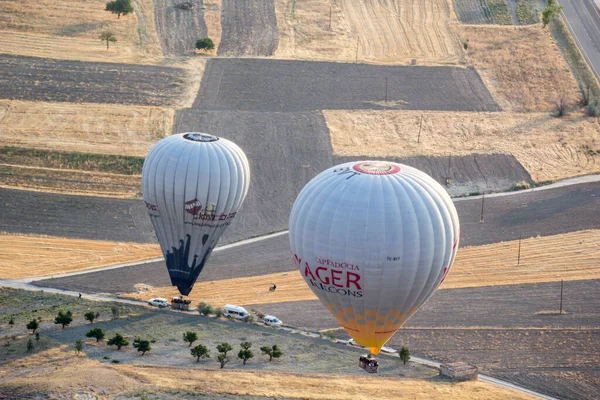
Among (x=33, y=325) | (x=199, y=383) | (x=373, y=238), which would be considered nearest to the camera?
(x=373, y=238)

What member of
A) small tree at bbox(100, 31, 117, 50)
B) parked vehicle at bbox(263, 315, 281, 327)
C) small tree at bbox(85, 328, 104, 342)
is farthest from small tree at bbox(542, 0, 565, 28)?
small tree at bbox(85, 328, 104, 342)

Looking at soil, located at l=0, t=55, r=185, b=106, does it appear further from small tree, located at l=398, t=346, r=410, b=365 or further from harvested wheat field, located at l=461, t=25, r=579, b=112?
small tree, located at l=398, t=346, r=410, b=365

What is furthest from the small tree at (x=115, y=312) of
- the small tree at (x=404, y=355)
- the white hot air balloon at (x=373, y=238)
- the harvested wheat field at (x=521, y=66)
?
the harvested wheat field at (x=521, y=66)

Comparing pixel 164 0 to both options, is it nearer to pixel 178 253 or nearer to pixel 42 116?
pixel 42 116

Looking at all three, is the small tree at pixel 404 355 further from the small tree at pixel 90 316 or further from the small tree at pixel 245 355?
the small tree at pixel 90 316

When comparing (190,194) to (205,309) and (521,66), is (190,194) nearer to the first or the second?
(205,309)

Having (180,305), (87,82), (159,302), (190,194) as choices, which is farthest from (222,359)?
(87,82)
